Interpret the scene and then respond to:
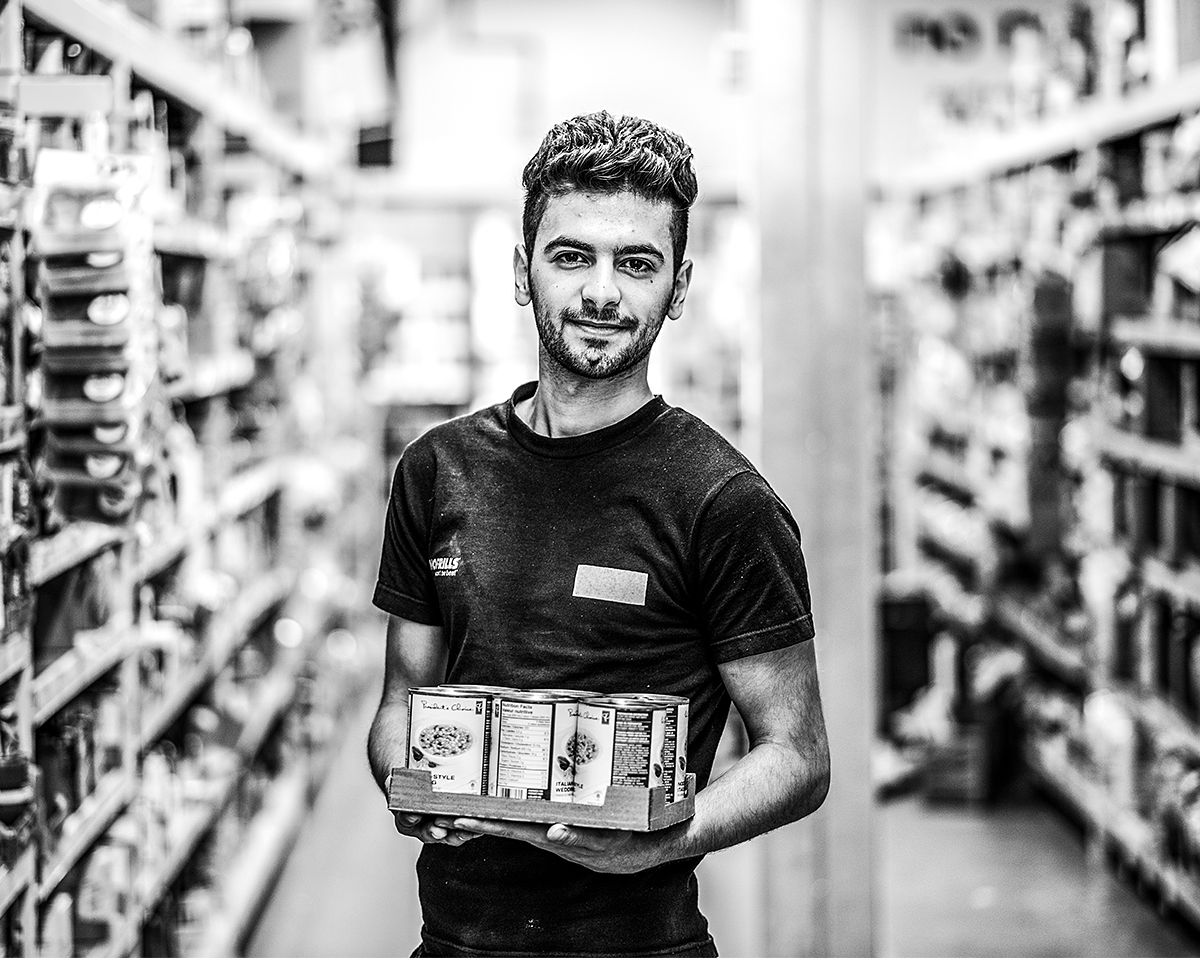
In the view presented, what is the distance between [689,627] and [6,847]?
1.44 metres

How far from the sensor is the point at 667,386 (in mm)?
10664

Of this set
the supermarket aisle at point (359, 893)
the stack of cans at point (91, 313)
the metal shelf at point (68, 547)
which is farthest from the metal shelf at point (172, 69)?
the supermarket aisle at point (359, 893)

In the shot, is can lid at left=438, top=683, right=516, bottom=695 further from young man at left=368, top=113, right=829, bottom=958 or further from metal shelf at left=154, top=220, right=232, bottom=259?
metal shelf at left=154, top=220, right=232, bottom=259

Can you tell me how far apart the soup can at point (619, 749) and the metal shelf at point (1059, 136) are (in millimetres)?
3913

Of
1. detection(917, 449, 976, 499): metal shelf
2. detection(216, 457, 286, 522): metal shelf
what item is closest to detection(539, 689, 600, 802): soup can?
detection(216, 457, 286, 522): metal shelf

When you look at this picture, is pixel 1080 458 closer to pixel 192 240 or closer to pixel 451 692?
pixel 192 240

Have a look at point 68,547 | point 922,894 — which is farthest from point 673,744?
point 922,894

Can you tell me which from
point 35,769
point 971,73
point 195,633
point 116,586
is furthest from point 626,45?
point 35,769

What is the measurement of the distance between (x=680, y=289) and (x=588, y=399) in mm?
181

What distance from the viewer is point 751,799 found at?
6.41 ft

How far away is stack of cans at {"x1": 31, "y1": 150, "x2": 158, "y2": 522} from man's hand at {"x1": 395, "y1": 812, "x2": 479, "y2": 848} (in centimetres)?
163

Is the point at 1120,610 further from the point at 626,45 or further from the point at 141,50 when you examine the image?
the point at 626,45

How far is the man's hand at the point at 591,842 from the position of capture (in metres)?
1.83

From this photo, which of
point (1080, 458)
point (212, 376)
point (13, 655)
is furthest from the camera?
point (1080, 458)
